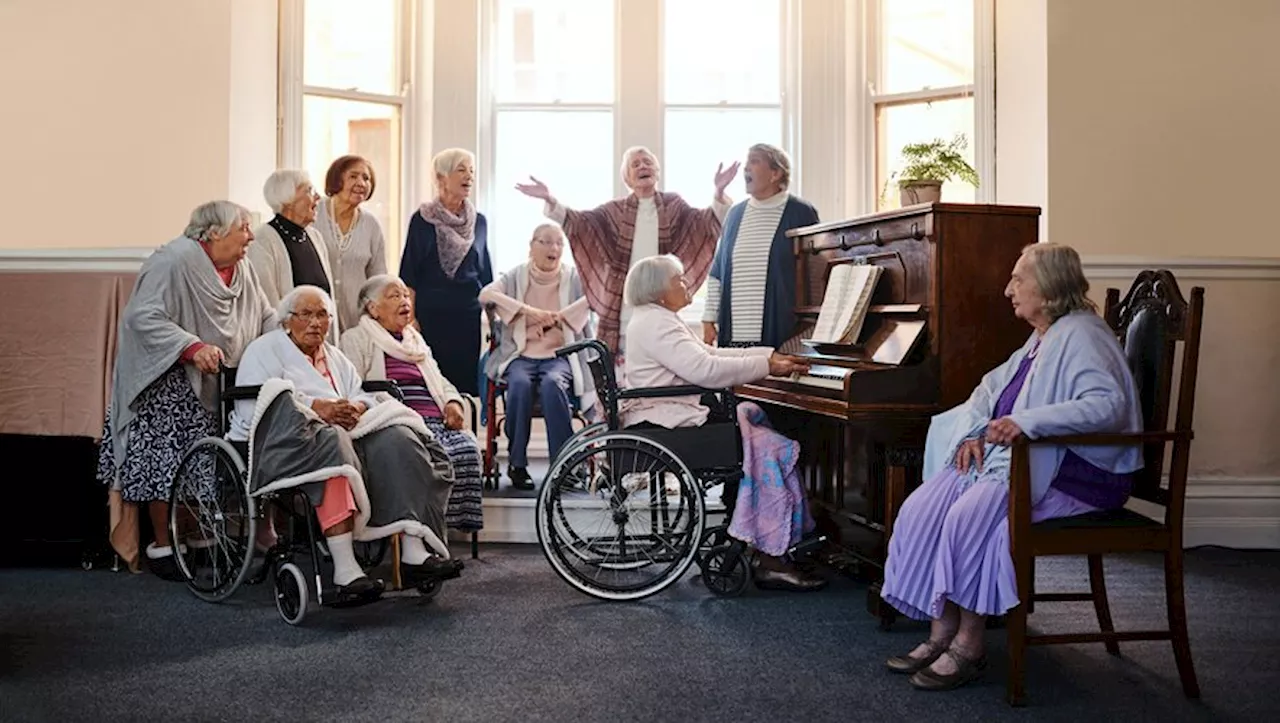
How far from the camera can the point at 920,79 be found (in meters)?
6.07

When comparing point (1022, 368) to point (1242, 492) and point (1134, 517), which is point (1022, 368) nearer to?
point (1134, 517)

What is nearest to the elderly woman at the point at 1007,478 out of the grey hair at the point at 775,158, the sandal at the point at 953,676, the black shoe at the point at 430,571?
the sandal at the point at 953,676

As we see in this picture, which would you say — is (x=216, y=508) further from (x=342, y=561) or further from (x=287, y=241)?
(x=287, y=241)

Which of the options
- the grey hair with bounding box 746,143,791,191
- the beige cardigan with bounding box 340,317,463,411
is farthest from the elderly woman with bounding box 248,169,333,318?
the grey hair with bounding box 746,143,791,191

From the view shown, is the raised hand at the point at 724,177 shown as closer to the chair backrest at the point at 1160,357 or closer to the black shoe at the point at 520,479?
the black shoe at the point at 520,479

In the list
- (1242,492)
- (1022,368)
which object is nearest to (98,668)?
(1022,368)

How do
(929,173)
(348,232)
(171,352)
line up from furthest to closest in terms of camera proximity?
1. (348,232)
2. (929,173)
3. (171,352)

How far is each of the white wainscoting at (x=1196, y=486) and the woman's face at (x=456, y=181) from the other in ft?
4.02

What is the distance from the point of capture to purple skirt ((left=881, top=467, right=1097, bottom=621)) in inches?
110

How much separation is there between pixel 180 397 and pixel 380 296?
0.77m

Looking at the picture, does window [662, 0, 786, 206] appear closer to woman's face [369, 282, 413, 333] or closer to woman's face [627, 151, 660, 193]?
woman's face [627, 151, 660, 193]

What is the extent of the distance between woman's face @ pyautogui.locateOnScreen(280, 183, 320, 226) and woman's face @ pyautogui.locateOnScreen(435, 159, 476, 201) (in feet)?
2.60

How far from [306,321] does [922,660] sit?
2.16 meters

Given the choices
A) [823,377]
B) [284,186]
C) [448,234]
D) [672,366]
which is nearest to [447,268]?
[448,234]
